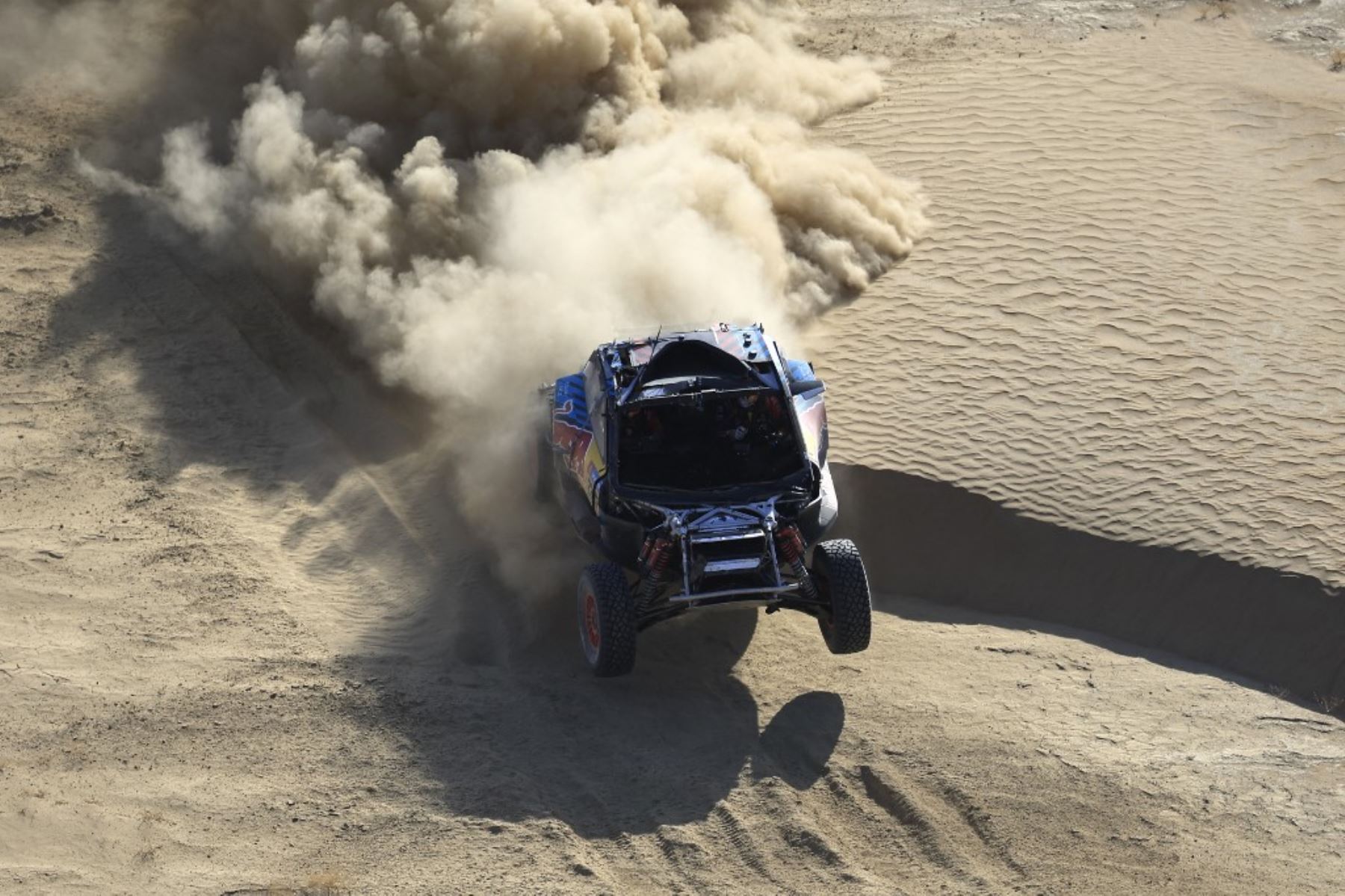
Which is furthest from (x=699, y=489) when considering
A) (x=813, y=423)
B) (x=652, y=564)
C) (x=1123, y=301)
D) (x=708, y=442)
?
(x=1123, y=301)

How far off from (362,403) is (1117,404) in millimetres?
7722

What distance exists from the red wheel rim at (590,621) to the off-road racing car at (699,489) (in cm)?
2

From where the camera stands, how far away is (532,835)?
9867 millimetres

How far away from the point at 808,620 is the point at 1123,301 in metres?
5.80

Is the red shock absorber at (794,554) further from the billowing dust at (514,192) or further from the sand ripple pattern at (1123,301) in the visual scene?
the billowing dust at (514,192)

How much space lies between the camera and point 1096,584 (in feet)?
42.5

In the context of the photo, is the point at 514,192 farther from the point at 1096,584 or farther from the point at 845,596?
the point at 1096,584

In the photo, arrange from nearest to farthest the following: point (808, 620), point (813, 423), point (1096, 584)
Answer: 1. point (813, 423)
2. point (808, 620)
3. point (1096, 584)

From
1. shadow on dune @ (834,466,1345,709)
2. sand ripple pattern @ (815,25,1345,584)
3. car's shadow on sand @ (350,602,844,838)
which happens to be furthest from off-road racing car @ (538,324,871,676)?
sand ripple pattern @ (815,25,1345,584)

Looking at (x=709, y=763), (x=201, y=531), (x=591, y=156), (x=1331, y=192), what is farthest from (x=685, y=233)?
(x=1331, y=192)

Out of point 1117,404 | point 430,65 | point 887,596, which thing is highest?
point 430,65

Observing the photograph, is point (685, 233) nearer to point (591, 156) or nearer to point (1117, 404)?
point (591, 156)

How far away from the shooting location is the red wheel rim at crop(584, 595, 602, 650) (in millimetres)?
11172

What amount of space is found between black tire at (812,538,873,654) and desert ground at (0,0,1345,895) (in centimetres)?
61
